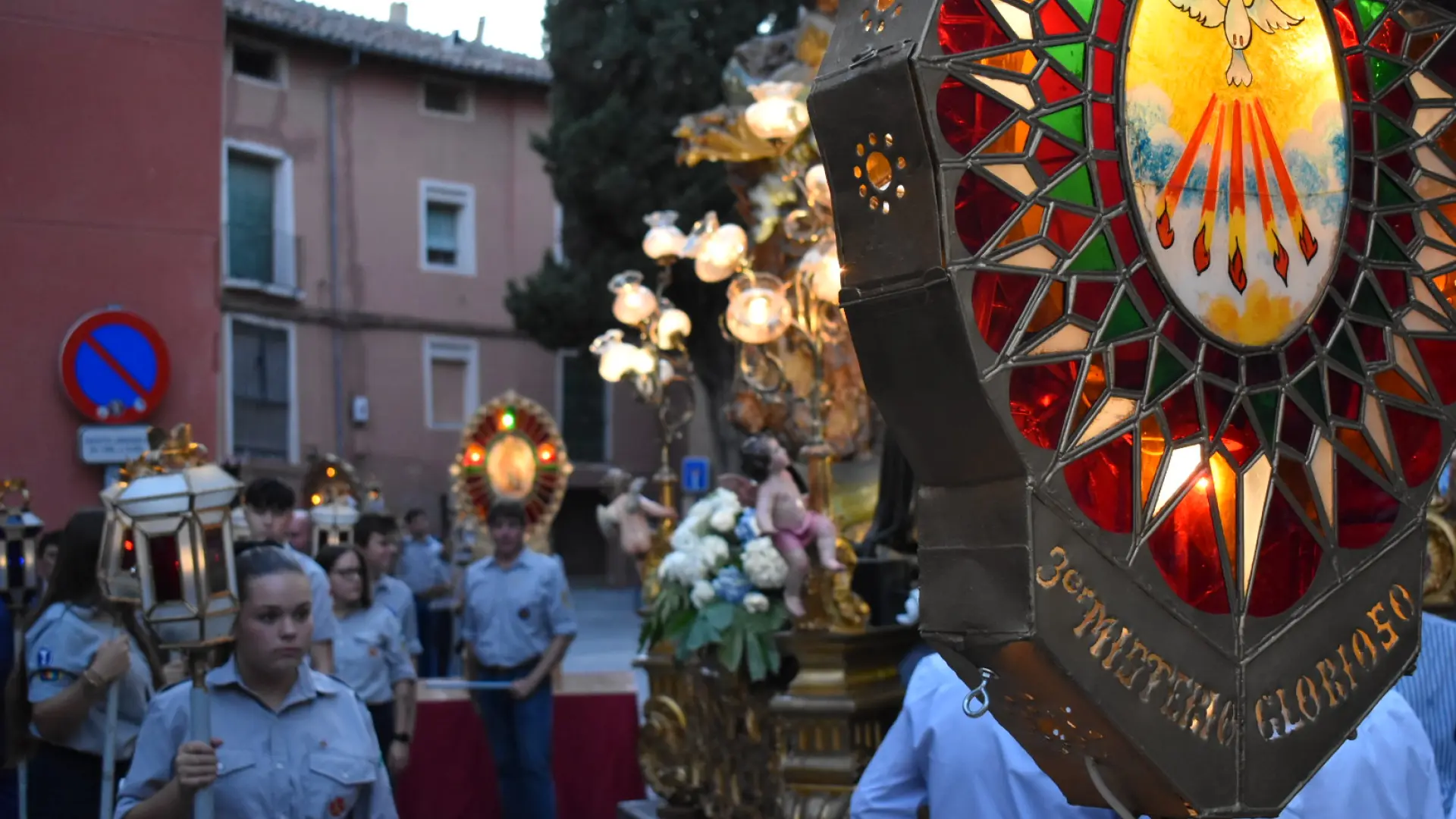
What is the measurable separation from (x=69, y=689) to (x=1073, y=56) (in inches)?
158

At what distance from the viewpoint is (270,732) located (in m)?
3.67

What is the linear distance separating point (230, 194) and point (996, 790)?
24.4 m

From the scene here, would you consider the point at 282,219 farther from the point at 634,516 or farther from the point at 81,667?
the point at 81,667

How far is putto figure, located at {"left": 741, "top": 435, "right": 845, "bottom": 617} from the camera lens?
640 centimetres

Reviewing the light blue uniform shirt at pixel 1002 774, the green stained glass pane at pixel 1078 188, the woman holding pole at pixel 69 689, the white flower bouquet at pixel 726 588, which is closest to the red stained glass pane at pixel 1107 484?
the green stained glass pane at pixel 1078 188

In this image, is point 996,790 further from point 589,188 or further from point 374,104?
point 374,104

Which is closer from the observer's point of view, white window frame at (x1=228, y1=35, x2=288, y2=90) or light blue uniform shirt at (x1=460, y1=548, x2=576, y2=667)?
light blue uniform shirt at (x1=460, y1=548, x2=576, y2=667)

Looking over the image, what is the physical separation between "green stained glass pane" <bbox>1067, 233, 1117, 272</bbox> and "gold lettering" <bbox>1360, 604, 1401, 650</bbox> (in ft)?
1.83

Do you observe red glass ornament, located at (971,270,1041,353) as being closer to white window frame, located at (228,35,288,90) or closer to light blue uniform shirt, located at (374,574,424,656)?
light blue uniform shirt, located at (374,574,424,656)

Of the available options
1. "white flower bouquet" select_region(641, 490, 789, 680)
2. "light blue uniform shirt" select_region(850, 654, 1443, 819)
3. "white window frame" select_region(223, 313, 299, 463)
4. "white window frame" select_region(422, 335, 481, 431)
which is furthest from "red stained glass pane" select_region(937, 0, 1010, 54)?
"white window frame" select_region(422, 335, 481, 431)

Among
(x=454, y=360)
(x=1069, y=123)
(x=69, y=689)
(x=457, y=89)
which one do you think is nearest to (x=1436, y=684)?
(x=1069, y=123)

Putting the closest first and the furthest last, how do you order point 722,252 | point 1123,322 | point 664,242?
point 1123,322, point 722,252, point 664,242

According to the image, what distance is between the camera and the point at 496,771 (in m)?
8.45

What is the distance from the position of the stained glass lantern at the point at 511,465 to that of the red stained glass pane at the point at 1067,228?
33.4 ft
